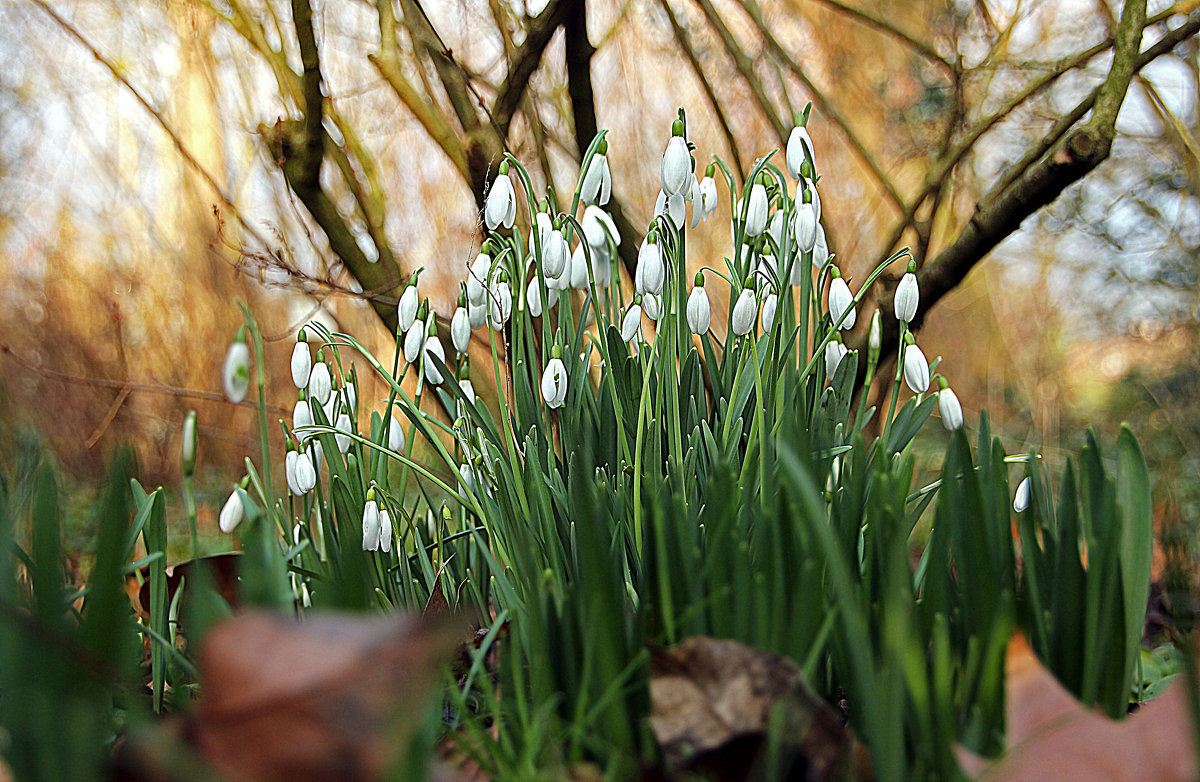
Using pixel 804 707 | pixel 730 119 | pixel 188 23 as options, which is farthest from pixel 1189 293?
pixel 188 23

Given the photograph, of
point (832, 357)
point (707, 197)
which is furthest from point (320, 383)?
point (832, 357)

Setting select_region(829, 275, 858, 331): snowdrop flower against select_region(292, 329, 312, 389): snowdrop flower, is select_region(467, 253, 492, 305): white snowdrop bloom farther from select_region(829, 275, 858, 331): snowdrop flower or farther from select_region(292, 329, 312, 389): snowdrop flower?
select_region(829, 275, 858, 331): snowdrop flower

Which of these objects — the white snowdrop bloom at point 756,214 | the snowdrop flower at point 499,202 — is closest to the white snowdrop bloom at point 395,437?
the snowdrop flower at point 499,202

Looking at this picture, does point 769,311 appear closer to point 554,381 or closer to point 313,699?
point 554,381

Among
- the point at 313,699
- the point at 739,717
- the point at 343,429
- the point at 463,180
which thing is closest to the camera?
the point at 313,699

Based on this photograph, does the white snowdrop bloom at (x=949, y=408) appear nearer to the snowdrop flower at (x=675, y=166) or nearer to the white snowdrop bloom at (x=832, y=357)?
the white snowdrop bloom at (x=832, y=357)

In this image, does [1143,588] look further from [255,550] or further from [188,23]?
[188,23]
